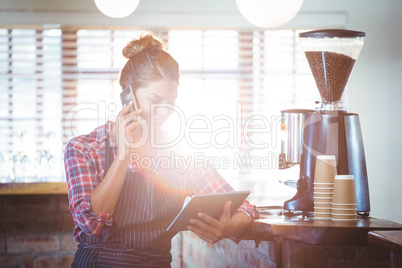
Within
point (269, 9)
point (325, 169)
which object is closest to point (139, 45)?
point (325, 169)

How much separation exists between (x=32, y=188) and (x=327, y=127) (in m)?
1.52

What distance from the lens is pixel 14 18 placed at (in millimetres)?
3400

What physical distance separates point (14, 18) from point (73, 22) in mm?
418

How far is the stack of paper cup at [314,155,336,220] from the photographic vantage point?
4.43ft

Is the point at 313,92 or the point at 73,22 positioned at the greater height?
the point at 73,22

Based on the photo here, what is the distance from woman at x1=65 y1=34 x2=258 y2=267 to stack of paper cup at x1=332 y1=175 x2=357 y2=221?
0.82ft

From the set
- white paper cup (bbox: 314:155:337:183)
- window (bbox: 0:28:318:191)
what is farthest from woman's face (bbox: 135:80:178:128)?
window (bbox: 0:28:318:191)

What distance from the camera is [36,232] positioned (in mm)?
2404

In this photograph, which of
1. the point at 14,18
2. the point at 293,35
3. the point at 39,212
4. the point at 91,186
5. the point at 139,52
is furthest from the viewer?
the point at 293,35

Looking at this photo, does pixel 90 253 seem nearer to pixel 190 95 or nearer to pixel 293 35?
pixel 190 95

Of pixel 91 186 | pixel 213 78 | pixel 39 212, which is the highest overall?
pixel 213 78

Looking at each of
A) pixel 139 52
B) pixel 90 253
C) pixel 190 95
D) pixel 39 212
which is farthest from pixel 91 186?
pixel 190 95

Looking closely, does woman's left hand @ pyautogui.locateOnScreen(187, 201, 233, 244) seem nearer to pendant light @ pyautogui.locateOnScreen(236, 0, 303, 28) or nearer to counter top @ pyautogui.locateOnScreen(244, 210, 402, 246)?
counter top @ pyautogui.locateOnScreen(244, 210, 402, 246)

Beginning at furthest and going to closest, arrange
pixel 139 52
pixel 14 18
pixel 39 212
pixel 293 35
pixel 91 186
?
pixel 293 35
pixel 14 18
pixel 39 212
pixel 139 52
pixel 91 186
